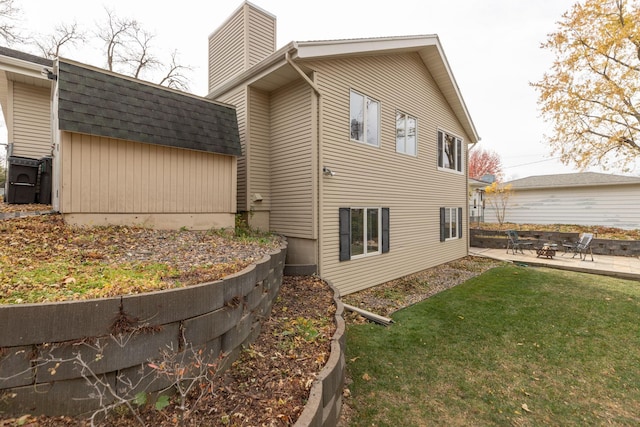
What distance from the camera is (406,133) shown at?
866 cm

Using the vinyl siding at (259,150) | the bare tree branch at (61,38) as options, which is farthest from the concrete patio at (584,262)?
the bare tree branch at (61,38)

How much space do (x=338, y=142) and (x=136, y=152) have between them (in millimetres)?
3927

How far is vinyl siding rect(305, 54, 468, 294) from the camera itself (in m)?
6.46

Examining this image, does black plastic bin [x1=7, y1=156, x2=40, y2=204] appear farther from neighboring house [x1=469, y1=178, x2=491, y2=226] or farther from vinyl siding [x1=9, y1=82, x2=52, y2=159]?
neighboring house [x1=469, y1=178, x2=491, y2=226]

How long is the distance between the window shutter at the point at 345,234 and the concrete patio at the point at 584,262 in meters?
7.67

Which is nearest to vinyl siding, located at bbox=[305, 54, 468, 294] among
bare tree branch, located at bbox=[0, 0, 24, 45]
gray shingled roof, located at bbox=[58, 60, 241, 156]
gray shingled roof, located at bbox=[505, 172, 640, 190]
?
gray shingled roof, located at bbox=[58, 60, 241, 156]

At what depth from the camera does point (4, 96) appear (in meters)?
8.40

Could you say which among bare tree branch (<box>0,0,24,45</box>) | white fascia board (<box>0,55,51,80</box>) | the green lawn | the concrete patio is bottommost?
the green lawn

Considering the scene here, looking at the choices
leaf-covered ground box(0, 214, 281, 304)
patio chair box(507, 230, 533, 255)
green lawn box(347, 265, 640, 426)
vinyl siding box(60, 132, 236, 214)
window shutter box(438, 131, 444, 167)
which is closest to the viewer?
leaf-covered ground box(0, 214, 281, 304)

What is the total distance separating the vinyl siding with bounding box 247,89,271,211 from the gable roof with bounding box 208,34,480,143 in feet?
1.39

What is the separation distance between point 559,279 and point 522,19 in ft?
32.8

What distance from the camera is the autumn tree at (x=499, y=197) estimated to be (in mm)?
17984

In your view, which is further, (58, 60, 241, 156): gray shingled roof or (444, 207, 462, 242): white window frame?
(444, 207, 462, 242): white window frame

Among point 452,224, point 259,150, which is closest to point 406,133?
point 259,150
